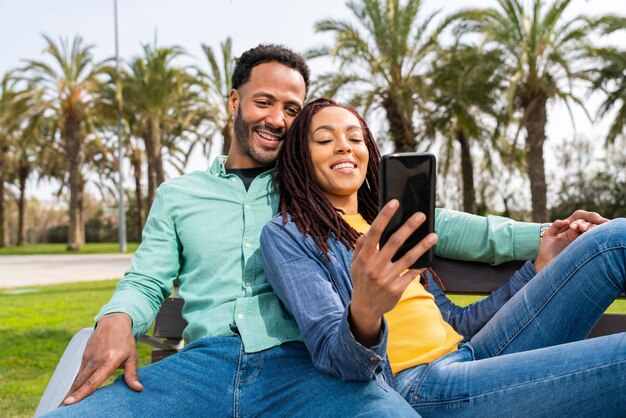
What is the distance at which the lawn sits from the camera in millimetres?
5312

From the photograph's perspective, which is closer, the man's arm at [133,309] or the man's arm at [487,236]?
the man's arm at [133,309]

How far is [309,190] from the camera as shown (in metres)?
2.34

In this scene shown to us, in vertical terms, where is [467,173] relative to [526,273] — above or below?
below

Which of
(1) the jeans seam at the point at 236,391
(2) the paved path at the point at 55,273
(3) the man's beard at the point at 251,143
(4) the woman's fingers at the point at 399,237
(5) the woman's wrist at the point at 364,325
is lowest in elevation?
(2) the paved path at the point at 55,273

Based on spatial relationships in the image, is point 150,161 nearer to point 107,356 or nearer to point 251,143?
point 251,143

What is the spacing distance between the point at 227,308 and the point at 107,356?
429mm

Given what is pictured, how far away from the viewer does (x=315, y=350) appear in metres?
1.79

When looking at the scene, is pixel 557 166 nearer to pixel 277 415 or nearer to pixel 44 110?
pixel 44 110

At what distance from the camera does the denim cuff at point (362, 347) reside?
5.24 ft

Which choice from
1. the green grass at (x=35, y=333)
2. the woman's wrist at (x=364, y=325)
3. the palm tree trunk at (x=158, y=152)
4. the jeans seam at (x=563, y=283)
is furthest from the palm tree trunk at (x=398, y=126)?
the woman's wrist at (x=364, y=325)

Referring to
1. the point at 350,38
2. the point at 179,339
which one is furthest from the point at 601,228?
the point at 350,38

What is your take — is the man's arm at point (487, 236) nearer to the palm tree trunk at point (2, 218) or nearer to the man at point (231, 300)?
the man at point (231, 300)

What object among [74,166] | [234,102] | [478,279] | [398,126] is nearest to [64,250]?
[74,166]

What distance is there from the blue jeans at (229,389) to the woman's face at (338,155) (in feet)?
1.86
